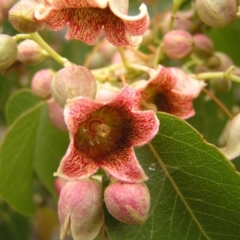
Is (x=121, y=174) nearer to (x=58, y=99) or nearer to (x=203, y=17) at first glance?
(x=58, y=99)

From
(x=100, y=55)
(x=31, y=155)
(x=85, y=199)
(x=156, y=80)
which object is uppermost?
(x=156, y=80)

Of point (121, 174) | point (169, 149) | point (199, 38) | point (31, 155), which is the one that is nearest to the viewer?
point (121, 174)

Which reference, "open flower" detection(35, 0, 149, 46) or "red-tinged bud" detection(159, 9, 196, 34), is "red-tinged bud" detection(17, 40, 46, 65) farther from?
"red-tinged bud" detection(159, 9, 196, 34)

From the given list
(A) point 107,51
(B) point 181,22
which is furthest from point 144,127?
(A) point 107,51

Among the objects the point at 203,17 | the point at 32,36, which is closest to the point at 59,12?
the point at 32,36

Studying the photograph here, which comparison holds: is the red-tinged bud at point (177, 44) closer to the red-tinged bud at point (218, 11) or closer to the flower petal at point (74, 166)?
the red-tinged bud at point (218, 11)

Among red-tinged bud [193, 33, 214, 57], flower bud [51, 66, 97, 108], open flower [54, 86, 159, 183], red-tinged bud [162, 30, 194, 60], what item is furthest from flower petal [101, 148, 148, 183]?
red-tinged bud [193, 33, 214, 57]
